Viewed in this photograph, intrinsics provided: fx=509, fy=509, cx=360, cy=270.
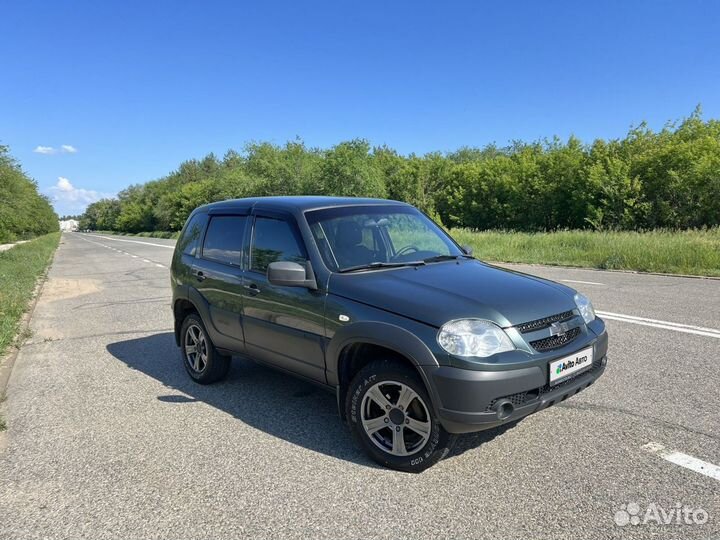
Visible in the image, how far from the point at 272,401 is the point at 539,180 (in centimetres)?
4687

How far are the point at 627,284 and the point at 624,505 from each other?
1023 centimetres

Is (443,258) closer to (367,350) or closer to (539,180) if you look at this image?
(367,350)

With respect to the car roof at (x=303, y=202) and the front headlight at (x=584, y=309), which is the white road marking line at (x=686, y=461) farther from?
the car roof at (x=303, y=202)

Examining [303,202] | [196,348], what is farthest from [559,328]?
[196,348]

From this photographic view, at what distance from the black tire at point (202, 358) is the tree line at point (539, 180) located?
26.4 m

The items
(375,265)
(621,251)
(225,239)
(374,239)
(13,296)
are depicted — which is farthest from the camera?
(621,251)

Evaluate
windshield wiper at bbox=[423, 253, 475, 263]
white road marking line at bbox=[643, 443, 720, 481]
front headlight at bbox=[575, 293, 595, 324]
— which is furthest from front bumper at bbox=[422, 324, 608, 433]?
windshield wiper at bbox=[423, 253, 475, 263]

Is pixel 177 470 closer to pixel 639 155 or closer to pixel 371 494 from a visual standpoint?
pixel 371 494

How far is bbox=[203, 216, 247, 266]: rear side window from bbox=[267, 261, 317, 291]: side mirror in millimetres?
1021

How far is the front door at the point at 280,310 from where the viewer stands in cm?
379

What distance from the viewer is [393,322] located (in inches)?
127

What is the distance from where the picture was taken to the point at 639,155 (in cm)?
3788

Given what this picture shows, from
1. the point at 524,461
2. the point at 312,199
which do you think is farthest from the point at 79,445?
the point at 524,461

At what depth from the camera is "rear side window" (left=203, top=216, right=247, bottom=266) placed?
4734mm
